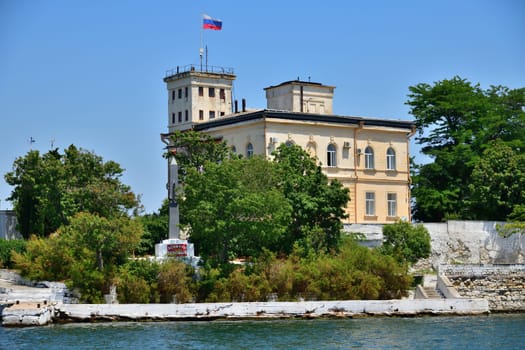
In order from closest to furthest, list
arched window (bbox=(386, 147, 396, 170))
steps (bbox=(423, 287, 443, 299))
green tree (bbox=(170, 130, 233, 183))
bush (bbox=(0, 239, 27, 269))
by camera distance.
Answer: steps (bbox=(423, 287, 443, 299))
bush (bbox=(0, 239, 27, 269))
green tree (bbox=(170, 130, 233, 183))
arched window (bbox=(386, 147, 396, 170))

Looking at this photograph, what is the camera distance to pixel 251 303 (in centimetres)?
4966

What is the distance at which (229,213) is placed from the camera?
52125 mm

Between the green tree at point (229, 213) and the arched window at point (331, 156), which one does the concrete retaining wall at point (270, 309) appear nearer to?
the green tree at point (229, 213)

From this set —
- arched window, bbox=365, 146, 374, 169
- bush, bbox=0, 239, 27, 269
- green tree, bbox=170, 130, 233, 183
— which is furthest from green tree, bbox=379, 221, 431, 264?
bush, bbox=0, 239, 27, 269

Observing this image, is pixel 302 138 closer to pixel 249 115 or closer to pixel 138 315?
pixel 249 115

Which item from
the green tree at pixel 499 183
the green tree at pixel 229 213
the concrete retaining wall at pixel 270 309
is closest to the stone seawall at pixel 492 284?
the concrete retaining wall at pixel 270 309

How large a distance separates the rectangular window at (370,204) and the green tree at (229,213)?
41.2ft

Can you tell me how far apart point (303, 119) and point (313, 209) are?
997 centimetres

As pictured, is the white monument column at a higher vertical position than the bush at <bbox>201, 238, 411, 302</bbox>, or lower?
higher

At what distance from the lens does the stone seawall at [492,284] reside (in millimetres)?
55094

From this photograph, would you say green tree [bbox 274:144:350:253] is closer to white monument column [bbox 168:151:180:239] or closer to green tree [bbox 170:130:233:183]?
green tree [bbox 170:130:233:183]

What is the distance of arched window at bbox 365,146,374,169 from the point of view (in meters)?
66.9

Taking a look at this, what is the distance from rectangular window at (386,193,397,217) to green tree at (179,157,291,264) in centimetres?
1391

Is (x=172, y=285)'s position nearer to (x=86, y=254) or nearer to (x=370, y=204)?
(x=86, y=254)
